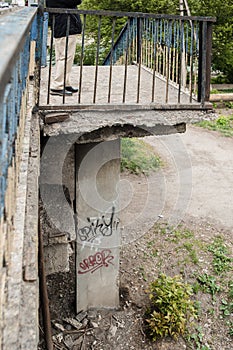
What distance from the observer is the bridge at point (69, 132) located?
117 cm

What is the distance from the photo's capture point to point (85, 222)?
18.8 ft

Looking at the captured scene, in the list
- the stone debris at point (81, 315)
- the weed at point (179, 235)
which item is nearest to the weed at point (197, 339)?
the stone debris at point (81, 315)

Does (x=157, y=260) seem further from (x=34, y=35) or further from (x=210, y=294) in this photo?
(x=34, y=35)

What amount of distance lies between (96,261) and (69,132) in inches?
99.9

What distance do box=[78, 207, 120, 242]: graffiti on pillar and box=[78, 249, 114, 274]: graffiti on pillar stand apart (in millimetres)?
262

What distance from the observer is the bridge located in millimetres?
1171

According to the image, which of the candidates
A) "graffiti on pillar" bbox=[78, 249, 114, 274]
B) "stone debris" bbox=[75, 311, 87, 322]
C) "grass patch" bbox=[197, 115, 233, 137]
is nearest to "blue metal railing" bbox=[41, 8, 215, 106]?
"graffiti on pillar" bbox=[78, 249, 114, 274]

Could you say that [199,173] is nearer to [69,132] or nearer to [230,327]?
[230,327]

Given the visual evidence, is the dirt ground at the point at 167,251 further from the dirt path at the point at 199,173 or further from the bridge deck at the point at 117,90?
the bridge deck at the point at 117,90

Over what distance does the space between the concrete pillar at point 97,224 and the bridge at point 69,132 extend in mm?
14

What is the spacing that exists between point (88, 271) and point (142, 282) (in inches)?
52.5

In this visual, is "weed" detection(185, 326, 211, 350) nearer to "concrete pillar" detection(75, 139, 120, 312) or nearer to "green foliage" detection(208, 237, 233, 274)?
"concrete pillar" detection(75, 139, 120, 312)

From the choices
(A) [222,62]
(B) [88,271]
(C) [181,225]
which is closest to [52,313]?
(B) [88,271]

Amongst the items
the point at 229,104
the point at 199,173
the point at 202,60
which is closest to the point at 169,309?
the point at 202,60
